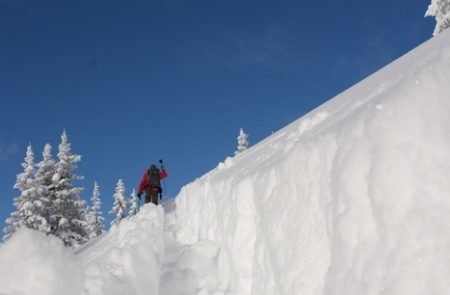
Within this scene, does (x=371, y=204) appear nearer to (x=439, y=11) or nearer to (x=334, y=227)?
(x=334, y=227)

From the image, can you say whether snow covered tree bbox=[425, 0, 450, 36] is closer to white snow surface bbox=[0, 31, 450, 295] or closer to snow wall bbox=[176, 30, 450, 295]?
white snow surface bbox=[0, 31, 450, 295]

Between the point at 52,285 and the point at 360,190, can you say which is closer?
the point at 360,190

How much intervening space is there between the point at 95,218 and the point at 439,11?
41.4 metres

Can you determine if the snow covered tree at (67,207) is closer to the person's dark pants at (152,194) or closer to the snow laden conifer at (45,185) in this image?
the snow laden conifer at (45,185)

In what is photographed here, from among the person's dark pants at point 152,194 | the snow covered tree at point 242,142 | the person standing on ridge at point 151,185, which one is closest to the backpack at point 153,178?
the person standing on ridge at point 151,185

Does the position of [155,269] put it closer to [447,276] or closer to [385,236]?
[385,236]

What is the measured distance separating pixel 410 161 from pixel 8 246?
4.07m

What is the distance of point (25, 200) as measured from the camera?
29.6 metres

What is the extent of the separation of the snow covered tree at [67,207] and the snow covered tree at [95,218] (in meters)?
16.2

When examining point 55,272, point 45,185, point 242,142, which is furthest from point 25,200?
point 55,272

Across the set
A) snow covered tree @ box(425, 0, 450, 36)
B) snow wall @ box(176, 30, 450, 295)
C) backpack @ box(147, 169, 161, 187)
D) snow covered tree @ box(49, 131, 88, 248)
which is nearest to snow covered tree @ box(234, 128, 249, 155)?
snow covered tree @ box(49, 131, 88, 248)

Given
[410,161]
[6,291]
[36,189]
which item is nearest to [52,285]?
[6,291]

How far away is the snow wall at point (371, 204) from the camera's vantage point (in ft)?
10.1

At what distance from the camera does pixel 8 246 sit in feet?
15.2
